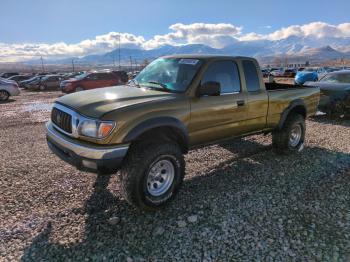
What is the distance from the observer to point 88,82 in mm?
21891

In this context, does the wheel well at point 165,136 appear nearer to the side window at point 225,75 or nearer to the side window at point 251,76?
the side window at point 225,75

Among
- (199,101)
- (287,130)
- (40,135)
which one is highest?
(199,101)

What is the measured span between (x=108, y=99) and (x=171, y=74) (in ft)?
3.96

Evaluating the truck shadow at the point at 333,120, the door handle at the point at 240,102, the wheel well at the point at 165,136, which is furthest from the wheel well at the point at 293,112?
the truck shadow at the point at 333,120

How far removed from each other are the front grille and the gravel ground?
106cm

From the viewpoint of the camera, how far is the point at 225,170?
5.64m

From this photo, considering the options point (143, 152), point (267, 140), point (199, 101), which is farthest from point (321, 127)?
point (143, 152)

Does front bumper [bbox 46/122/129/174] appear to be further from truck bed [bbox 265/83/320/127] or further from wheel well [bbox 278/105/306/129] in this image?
wheel well [bbox 278/105/306/129]

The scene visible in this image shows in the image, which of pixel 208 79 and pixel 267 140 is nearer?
pixel 208 79

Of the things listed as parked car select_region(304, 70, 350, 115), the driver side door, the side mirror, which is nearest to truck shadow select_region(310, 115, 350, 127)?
parked car select_region(304, 70, 350, 115)

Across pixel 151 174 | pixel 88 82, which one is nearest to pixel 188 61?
pixel 151 174

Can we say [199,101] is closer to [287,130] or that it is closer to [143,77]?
[143,77]

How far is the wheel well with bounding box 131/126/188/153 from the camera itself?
403cm

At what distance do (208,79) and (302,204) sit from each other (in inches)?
86.7
